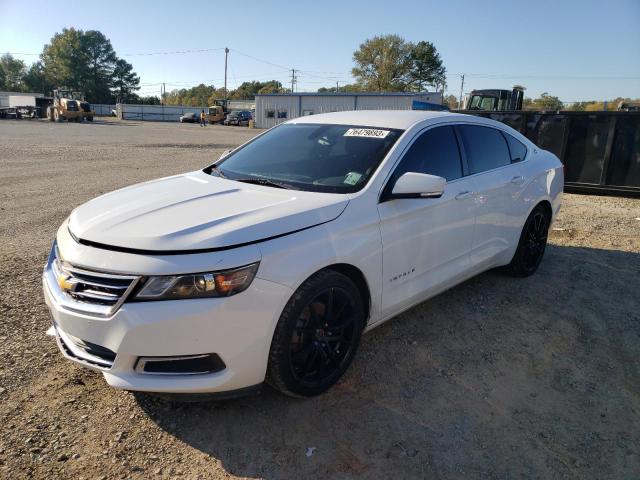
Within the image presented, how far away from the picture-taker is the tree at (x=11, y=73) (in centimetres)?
10269

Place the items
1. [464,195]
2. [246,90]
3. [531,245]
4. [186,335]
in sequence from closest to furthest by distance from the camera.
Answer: [186,335]
[464,195]
[531,245]
[246,90]

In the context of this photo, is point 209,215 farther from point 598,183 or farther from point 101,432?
point 598,183

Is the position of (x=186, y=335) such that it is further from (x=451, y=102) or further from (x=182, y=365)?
(x=451, y=102)

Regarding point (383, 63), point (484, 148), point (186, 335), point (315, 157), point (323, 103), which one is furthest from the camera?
point (383, 63)

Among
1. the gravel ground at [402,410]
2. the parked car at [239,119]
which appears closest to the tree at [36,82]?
the parked car at [239,119]

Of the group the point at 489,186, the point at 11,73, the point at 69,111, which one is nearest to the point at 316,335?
the point at 489,186

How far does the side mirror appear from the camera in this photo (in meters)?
3.05

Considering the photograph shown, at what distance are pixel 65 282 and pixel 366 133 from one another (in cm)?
222

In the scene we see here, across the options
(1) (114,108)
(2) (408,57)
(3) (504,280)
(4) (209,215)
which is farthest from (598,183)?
(1) (114,108)

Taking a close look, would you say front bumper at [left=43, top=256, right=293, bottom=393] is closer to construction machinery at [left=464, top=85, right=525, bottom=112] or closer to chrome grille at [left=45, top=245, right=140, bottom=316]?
chrome grille at [left=45, top=245, right=140, bottom=316]

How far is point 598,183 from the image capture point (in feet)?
30.7

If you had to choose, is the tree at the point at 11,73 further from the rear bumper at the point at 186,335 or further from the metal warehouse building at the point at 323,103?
the rear bumper at the point at 186,335

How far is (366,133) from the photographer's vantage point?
3604 mm

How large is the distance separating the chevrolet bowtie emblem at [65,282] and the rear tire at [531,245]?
154 inches
